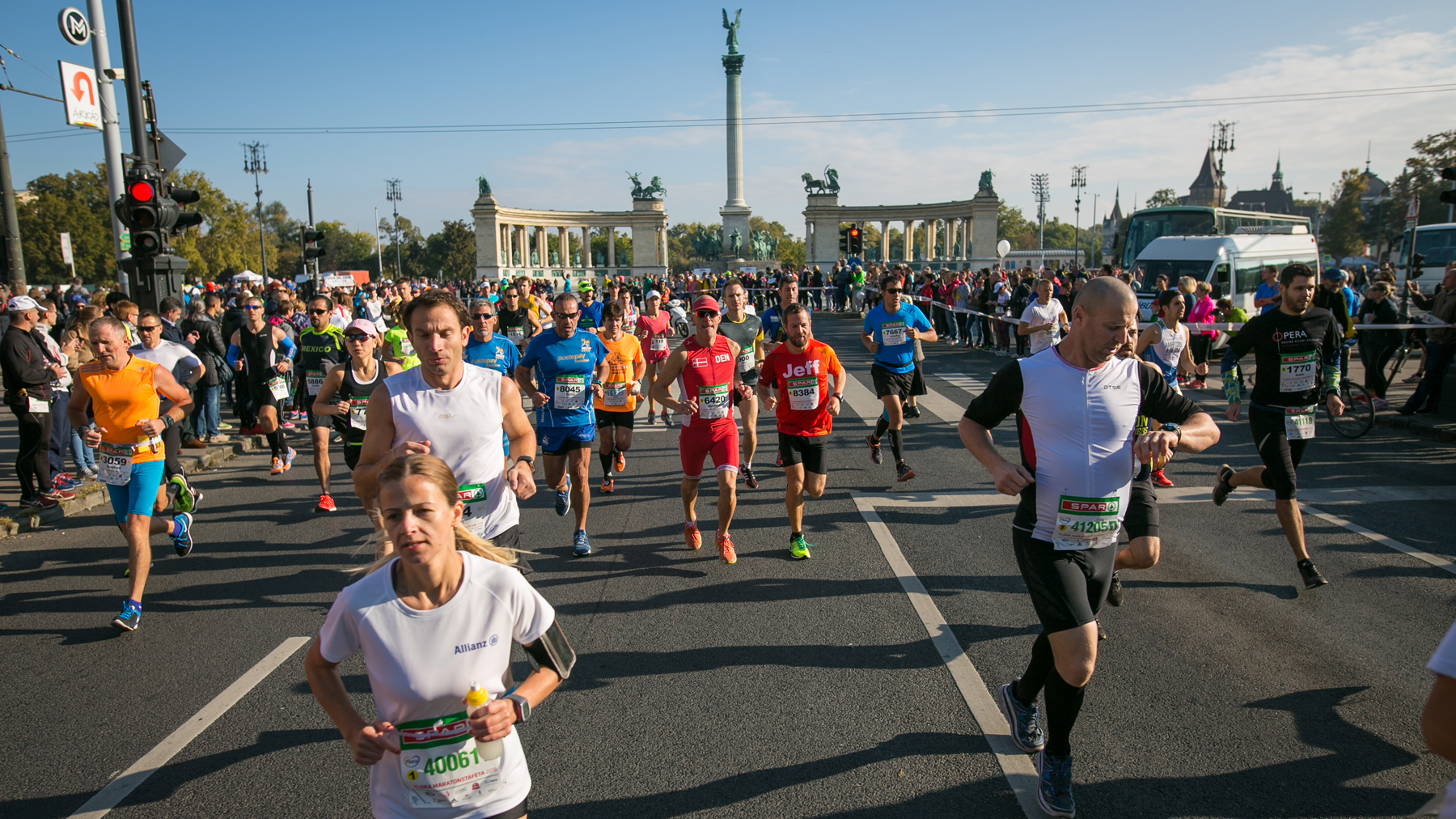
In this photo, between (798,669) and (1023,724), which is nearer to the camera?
(1023,724)

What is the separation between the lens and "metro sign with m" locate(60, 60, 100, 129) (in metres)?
12.1

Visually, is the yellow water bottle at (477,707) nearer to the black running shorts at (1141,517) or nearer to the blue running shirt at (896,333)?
the black running shorts at (1141,517)

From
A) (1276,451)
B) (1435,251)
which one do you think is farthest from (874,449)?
(1435,251)

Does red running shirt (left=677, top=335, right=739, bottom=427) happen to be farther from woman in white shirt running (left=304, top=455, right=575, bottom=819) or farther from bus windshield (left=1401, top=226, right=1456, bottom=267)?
bus windshield (left=1401, top=226, right=1456, bottom=267)

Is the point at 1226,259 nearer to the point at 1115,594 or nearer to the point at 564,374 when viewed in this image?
the point at 1115,594

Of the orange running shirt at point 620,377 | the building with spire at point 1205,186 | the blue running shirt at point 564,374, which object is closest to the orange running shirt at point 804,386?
the blue running shirt at point 564,374

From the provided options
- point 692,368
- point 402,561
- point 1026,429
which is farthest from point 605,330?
point 402,561

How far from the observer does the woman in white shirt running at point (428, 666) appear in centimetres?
217

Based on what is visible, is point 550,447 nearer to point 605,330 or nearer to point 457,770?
point 605,330

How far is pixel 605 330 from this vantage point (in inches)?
323

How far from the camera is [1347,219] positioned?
7156 centimetres

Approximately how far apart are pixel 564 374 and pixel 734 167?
192 ft

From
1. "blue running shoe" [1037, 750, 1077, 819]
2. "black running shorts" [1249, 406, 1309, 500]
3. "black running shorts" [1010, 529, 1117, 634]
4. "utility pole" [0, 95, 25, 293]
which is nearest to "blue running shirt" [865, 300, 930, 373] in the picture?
"black running shorts" [1249, 406, 1309, 500]

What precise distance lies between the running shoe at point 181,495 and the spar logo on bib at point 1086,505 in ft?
19.2
